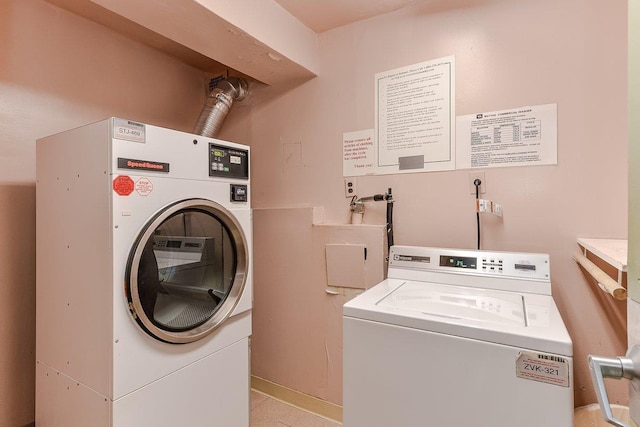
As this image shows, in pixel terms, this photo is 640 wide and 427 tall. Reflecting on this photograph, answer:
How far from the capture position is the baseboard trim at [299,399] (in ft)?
6.54

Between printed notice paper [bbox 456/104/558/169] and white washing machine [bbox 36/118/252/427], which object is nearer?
white washing machine [bbox 36/118/252/427]

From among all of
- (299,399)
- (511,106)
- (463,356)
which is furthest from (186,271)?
(511,106)

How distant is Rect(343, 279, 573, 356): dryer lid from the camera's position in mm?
903

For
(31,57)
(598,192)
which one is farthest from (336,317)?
(31,57)

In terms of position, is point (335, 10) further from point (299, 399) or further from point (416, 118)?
point (299, 399)

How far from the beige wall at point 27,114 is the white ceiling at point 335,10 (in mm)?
1257

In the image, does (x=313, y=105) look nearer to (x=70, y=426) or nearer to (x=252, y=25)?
Answer: (x=252, y=25)

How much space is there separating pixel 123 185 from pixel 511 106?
1.77m

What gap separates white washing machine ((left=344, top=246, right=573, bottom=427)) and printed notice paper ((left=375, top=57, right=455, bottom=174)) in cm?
69

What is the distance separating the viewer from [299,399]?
2.13 meters

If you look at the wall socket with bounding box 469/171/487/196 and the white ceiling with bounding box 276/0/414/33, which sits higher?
the white ceiling with bounding box 276/0/414/33

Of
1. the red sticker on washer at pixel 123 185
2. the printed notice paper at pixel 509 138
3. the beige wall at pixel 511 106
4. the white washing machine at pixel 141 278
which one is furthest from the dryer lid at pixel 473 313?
the red sticker on washer at pixel 123 185

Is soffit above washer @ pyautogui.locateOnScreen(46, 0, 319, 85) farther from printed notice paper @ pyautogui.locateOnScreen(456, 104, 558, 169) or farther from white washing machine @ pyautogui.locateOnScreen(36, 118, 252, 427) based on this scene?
printed notice paper @ pyautogui.locateOnScreen(456, 104, 558, 169)

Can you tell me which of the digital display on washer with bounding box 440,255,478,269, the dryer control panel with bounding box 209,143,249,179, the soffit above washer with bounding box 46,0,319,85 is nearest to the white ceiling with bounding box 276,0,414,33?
the soffit above washer with bounding box 46,0,319,85
